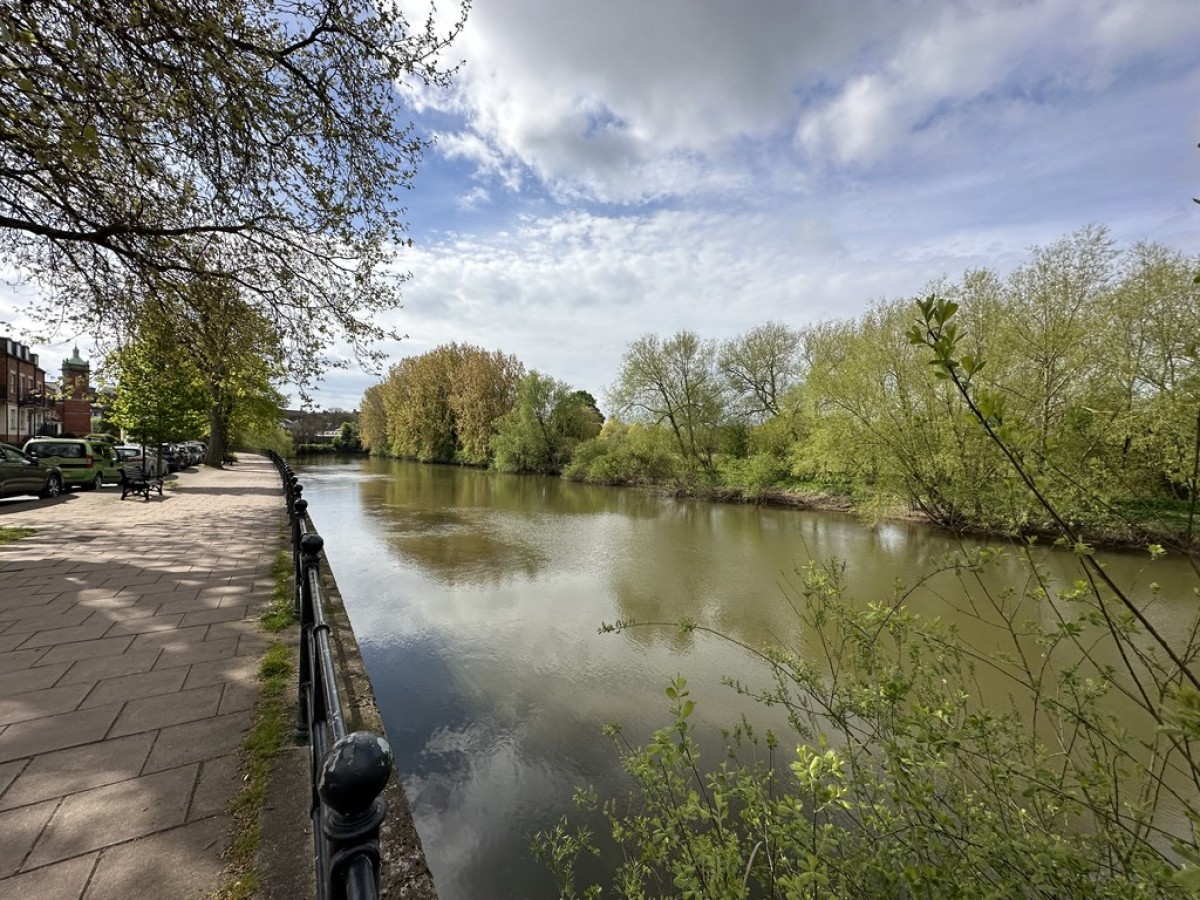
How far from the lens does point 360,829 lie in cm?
101

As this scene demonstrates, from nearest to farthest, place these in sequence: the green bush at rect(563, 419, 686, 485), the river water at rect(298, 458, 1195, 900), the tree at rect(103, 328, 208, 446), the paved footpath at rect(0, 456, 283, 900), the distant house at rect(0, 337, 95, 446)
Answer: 1. the paved footpath at rect(0, 456, 283, 900)
2. the river water at rect(298, 458, 1195, 900)
3. the tree at rect(103, 328, 208, 446)
4. the green bush at rect(563, 419, 686, 485)
5. the distant house at rect(0, 337, 95, 446)

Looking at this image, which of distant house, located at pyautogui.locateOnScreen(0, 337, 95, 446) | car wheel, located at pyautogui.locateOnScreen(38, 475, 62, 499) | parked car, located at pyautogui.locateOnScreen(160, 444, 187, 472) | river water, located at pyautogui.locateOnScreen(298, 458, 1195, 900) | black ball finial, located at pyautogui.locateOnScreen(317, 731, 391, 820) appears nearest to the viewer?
black ball finial, located at pyautogui.locateOnScreen(317, 731, 391, 820)

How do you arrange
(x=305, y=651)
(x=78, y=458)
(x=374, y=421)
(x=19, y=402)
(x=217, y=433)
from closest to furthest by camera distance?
(x=305, y=651)
(x=78, y=458)
(x=217, y=433)
(x=19, y=402)
(x=374, y=421)

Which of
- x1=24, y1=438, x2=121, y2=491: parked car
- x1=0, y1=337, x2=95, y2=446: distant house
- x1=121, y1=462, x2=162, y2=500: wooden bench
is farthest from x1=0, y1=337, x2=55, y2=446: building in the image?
x1=121, y1=462, x2=162, y2=500: wooden bench

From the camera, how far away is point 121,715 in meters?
2.98

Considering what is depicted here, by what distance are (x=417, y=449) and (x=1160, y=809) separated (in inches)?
2091

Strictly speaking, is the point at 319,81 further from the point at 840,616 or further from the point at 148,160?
the point at 840,616

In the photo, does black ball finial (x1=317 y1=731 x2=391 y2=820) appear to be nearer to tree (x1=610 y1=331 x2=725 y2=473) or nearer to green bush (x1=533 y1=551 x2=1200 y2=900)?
green bush (x1=533 y1=551 x2=1200 y2=900)

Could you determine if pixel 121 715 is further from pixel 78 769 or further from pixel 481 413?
pixel 481 413

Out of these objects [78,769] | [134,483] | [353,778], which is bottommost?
[78,769]

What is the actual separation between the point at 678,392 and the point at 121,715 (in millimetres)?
26576

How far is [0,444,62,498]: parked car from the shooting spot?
11.6m

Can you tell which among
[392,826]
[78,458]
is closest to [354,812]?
[392,826]

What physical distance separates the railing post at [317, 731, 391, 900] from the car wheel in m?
17.9
